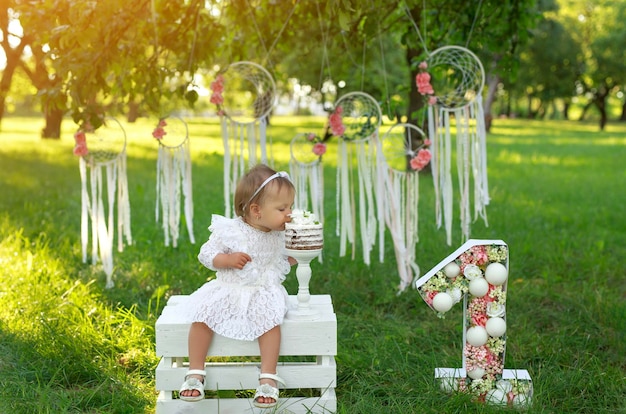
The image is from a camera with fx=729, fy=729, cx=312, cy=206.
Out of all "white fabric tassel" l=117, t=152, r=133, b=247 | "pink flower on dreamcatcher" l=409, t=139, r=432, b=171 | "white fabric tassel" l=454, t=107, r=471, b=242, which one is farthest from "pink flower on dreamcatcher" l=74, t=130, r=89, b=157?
"white fabric tassel" l=454, t=107, r=471, b=242

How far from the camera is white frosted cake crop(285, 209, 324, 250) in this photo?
2.72 metres

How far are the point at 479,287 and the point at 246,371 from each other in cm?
96

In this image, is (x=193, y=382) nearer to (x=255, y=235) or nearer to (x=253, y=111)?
(x=255, y=235)

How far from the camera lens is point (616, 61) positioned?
32000 mm

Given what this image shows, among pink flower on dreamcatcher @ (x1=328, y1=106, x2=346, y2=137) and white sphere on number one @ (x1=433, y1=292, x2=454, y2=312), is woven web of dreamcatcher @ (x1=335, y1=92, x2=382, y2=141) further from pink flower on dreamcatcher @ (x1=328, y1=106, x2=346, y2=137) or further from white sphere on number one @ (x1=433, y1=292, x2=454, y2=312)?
white sphere on number one @ (x1=433, y1=292, x2=454, y2=312)

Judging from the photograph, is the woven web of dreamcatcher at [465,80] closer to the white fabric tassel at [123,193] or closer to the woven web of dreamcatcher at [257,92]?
the woven web of dreamcatcher at [257,92]

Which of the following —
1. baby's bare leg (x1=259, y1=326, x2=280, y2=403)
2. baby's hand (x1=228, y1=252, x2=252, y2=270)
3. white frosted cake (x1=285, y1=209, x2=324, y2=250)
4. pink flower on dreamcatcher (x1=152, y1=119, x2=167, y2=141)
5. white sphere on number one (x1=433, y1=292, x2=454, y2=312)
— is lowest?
baby's bare leg (x1=259, y1=326, x2=280, y2=403)

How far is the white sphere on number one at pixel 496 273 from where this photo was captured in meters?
2.82

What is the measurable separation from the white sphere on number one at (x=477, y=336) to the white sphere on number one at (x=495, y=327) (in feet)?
0.08

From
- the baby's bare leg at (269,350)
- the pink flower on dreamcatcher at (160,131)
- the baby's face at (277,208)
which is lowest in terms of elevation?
the baby's bare leg at (269,350)

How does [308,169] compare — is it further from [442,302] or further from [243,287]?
[442,302]

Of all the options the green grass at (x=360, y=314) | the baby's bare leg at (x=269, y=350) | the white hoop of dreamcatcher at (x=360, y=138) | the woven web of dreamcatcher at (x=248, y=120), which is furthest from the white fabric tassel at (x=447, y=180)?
the baby's bare leg at (x=269, y=350)

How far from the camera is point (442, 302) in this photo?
9.21 ft

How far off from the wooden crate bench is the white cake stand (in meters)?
0.04
